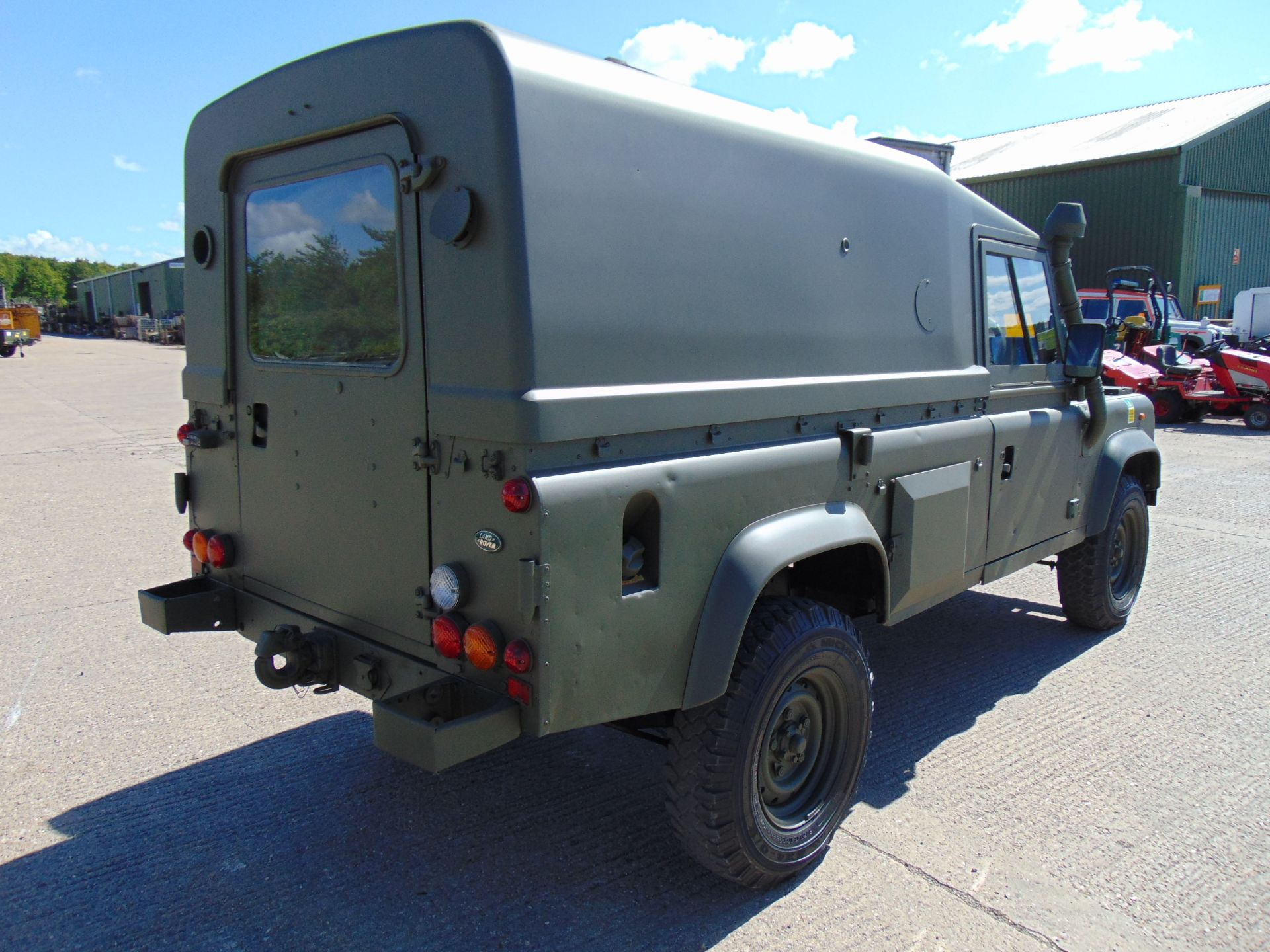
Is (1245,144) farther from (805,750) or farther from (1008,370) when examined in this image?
(805,750)

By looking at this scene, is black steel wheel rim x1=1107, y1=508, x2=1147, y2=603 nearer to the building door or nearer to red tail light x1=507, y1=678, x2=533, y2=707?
red tail light x1=507, y1=678, x2=533, y2=707

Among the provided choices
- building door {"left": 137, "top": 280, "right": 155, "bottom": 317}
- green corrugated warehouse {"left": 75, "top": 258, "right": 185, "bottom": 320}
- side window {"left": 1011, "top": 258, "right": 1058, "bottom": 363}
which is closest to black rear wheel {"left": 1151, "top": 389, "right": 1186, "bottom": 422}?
side window {"left": 1011, "top": 258, "right": 1058, "bottom": 363}

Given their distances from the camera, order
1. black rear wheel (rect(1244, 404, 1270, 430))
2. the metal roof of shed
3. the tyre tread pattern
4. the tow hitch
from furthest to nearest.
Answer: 1. the metal roof of shed
2. black rear wheel (rect(1244, 404, 1270, 430))
3. the tyre tread pattern
4. the tow hitch

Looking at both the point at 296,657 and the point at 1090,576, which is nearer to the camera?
the point at 296,657

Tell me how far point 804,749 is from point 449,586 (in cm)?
141

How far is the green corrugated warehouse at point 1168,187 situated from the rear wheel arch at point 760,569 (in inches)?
922

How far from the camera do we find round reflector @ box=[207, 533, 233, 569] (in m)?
3.54

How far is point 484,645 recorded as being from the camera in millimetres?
2480

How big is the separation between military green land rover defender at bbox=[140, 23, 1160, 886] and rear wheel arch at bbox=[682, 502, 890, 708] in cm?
1

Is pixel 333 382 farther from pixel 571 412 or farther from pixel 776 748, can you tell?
pixel 776 748

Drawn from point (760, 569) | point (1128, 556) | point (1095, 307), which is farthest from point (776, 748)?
point (1095, 307)

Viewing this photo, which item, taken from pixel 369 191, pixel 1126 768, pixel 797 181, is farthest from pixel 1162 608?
pixel 369 191

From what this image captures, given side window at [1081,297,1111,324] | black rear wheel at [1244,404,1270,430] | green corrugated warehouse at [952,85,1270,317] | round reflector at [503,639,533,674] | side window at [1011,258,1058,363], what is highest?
green corrugated warehouse at [952,85,1270,317]

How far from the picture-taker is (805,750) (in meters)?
3.25
